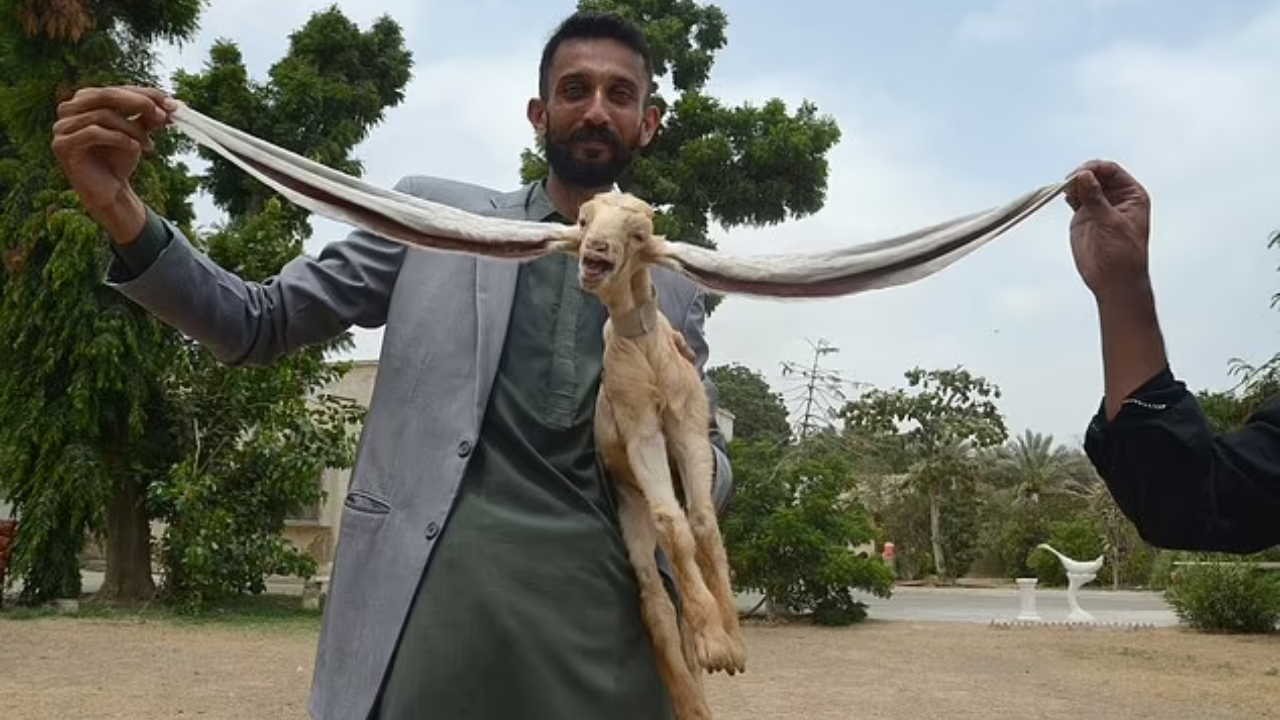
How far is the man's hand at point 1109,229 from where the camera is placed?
1785 millimetres

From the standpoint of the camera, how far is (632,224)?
1.96 metres

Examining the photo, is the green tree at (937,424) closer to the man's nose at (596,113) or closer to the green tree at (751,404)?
the green tree at (751,404)

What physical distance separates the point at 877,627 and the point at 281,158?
15212 millimetres

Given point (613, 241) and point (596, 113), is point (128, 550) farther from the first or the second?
point (613, 241)

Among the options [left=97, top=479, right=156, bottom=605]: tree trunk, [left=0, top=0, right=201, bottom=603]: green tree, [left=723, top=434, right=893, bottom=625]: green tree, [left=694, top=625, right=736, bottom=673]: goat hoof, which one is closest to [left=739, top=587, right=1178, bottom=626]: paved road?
[left=723, top=434, right=893, bottom=625]: green tree

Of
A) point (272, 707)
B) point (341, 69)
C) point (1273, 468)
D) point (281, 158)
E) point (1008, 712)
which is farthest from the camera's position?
point (341, 69)

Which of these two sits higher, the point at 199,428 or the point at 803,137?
the point at 803,137

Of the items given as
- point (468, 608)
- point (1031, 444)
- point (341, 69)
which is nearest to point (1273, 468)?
point (468, 608)

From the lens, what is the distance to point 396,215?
6.50ft

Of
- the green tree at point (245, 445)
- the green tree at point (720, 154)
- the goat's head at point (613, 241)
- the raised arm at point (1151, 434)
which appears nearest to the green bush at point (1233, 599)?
the green tree at point (720, 154)

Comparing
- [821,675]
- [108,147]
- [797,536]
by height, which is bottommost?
[821,675]

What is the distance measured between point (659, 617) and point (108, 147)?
1.14m

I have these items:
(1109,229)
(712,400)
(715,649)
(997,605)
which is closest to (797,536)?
(997,605)

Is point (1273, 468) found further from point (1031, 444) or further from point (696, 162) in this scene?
point (1031, 444)
